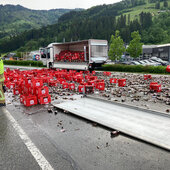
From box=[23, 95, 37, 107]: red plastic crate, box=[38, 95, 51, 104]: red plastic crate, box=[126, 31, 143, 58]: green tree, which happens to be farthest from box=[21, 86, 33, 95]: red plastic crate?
box=[126, 31, 143, 58]: green tree

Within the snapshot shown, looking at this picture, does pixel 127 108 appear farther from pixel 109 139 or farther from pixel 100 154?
pixel 100 154

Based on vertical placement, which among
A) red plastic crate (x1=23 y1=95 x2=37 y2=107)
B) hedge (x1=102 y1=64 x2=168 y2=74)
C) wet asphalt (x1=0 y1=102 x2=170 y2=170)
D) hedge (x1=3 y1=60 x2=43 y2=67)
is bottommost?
wet asphalt (x1=0 y1=102 x2=170 y2=170)

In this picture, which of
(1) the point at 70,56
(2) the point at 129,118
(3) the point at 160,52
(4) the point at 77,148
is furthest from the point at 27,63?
(4) the point at 77,148

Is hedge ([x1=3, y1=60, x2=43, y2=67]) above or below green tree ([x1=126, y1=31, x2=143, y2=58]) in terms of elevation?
below

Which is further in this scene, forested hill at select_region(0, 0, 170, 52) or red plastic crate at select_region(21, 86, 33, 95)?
forested hill at select_region(0, 0, 170, 52)

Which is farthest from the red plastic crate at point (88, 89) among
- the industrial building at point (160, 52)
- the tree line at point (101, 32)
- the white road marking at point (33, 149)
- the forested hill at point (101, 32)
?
the forested hill at point (101, 32)

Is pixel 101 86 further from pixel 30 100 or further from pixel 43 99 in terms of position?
pixel 30 100

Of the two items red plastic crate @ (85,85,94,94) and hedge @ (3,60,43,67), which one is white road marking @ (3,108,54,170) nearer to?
red plastic crate @ (85,85,94,94)

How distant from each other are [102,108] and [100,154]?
3.32 meters

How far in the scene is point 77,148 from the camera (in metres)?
4.04

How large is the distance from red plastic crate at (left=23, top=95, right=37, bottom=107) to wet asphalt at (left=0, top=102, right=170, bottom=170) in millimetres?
2132

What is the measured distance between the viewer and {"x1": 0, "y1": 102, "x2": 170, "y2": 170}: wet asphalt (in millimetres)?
3375

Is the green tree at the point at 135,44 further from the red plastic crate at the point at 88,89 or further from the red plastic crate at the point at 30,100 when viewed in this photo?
the red plastic crate at the point at 30,100

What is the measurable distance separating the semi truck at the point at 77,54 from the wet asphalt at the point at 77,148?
12.1 m
